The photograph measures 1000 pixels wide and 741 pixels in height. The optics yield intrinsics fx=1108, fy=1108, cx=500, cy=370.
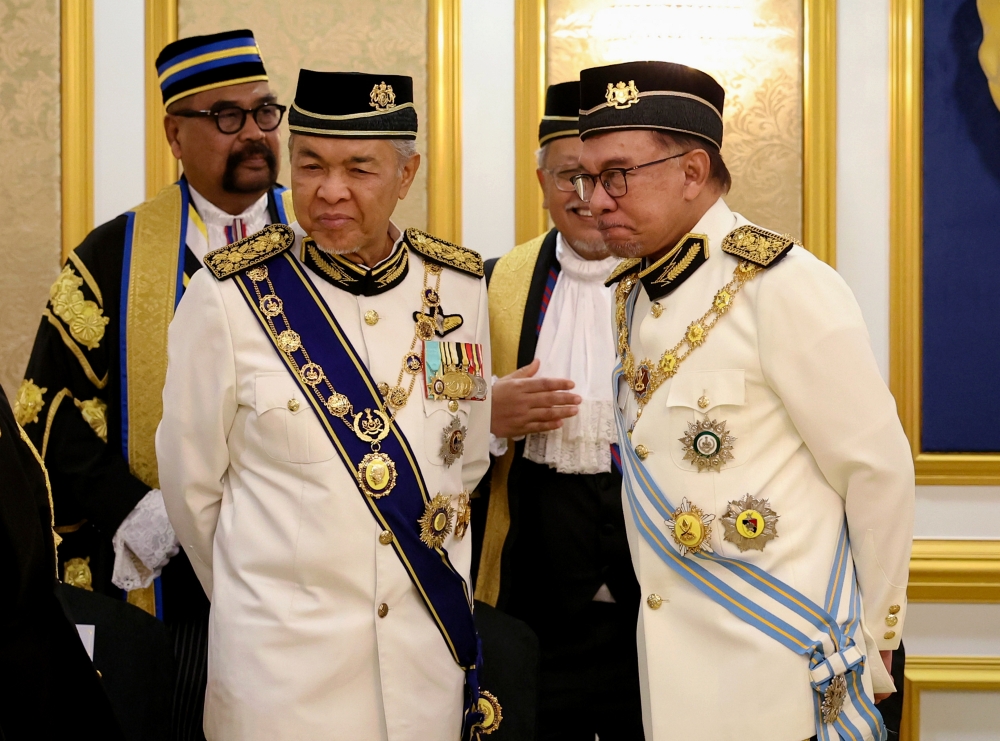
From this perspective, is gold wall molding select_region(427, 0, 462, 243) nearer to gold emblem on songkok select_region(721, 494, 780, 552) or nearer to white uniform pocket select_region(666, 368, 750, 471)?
white uniform pocket select_region(666, 368, 750, 471)

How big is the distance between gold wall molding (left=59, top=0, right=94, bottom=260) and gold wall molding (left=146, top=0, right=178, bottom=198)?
0.16 m

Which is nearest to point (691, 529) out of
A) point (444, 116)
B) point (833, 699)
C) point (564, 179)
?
point (833, 699)

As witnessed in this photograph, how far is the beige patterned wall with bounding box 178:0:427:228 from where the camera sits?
3.19 meters

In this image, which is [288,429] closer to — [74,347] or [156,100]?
[74,347]

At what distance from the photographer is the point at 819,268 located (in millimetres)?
1873

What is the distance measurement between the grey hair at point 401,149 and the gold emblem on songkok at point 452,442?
487 mm

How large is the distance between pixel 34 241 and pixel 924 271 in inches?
100

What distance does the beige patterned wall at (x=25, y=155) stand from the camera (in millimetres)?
3158

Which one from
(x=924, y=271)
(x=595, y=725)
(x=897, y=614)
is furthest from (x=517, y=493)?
(x=924, y=271)

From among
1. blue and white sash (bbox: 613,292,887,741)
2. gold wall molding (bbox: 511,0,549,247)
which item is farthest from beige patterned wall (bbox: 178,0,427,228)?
blue and white sash (bbox: 613,292,887,741)

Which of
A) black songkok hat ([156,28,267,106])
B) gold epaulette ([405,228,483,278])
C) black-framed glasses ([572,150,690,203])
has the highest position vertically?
black songkok hat ([156,28,267,106])

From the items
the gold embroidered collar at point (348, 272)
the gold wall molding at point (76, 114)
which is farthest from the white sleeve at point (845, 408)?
the gold wall molding at point (76, 114)

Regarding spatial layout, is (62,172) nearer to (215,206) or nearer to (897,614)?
(215,206)

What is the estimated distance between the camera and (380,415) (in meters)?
1.97
